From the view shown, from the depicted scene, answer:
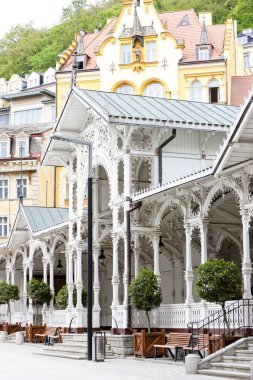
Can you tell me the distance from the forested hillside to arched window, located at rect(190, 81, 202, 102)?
122ft

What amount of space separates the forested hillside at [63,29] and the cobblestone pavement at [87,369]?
68557 mm

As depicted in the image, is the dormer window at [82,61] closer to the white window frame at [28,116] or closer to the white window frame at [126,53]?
the white window frame at [126,53]

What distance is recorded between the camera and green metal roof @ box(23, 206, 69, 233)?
41.7 m

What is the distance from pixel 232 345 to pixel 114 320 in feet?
30.5

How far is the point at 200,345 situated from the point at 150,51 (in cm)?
3488

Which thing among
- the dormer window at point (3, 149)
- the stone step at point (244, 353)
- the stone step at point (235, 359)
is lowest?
the stone step at point (235, 359)

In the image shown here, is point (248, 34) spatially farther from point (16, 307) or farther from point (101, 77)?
point (16, 307)

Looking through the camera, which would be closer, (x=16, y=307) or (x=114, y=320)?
(x=114, y=320)

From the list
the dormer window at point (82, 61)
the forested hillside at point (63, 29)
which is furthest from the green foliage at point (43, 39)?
the dormer window at point (82, 61)

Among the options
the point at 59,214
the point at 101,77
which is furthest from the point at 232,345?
the point at 101,77

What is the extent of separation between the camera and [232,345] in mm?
21125

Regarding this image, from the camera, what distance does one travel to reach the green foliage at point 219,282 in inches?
872

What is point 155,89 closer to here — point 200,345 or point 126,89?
point 126,89

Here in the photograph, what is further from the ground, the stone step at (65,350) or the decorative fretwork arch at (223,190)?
the decorative fretwork arch at (223,190)
